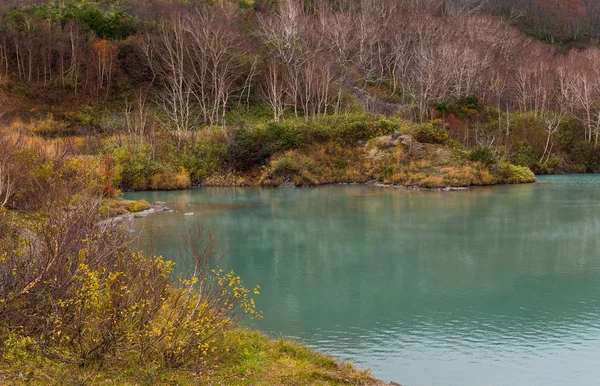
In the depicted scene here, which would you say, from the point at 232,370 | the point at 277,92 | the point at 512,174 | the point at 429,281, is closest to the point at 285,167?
the point at 277,92

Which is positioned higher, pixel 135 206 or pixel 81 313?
pixel 81 313

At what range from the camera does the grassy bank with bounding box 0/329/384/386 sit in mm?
6266

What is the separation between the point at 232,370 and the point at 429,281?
866 cm

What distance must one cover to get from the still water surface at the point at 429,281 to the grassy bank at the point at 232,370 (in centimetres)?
127

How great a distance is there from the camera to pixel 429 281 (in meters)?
14.9

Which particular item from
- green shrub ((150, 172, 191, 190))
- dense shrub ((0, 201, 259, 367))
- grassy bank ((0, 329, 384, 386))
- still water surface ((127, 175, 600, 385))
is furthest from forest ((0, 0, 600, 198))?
dense shrub ((0, 201, 259, 367))

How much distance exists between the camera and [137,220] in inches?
955

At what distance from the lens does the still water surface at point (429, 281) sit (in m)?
9.86

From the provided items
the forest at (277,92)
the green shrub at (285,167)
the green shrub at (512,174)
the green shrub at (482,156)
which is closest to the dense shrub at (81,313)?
the forest at (277,92)

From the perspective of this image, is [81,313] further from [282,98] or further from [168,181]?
[282,98]

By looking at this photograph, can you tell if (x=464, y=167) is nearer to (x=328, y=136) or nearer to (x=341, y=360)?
(x=328, y=136)

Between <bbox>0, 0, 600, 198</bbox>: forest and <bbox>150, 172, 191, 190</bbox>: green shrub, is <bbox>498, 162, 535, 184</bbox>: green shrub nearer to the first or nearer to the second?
<bbox>0, 0, 600, 198</bbox>: forest

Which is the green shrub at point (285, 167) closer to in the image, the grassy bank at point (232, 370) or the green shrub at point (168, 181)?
the green shrub at point (168, 181)

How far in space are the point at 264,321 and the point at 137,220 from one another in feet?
46.8
